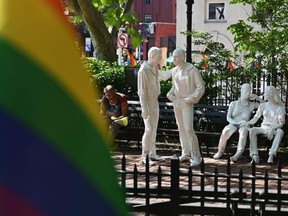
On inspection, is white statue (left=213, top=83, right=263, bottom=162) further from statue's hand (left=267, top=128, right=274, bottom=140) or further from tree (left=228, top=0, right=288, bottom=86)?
tree (left=228, top=0, right=288, bottom=86)

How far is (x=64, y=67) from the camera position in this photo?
3.34ft

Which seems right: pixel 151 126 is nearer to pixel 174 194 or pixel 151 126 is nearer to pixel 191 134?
pixel 191 134

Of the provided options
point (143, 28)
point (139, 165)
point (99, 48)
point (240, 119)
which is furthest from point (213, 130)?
point (143, 28)

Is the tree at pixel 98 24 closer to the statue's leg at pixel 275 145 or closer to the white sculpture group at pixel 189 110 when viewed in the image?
the white sculpture group at pixel 189 110

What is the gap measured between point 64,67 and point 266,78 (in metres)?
13.3

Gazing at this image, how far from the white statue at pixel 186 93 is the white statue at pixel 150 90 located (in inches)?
10.4

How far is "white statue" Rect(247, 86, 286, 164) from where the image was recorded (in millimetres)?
→ 11336

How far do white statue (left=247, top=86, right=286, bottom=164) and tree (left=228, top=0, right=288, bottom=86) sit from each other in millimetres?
1479

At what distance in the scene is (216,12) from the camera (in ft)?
125

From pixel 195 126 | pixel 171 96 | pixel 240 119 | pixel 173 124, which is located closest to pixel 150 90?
pixel 171 96

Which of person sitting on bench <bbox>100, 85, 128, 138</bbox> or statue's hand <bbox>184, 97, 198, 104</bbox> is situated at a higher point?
statue's hand <bbox>184, 97, 198, 104</bbox>

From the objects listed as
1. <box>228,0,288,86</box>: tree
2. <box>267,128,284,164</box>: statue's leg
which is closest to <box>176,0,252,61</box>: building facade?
<box>228,0,288,86</box>: tree

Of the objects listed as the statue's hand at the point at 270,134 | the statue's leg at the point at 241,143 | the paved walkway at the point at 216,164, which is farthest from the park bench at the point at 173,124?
the statue's hand at the point at 270,134

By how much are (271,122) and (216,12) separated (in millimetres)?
27267
